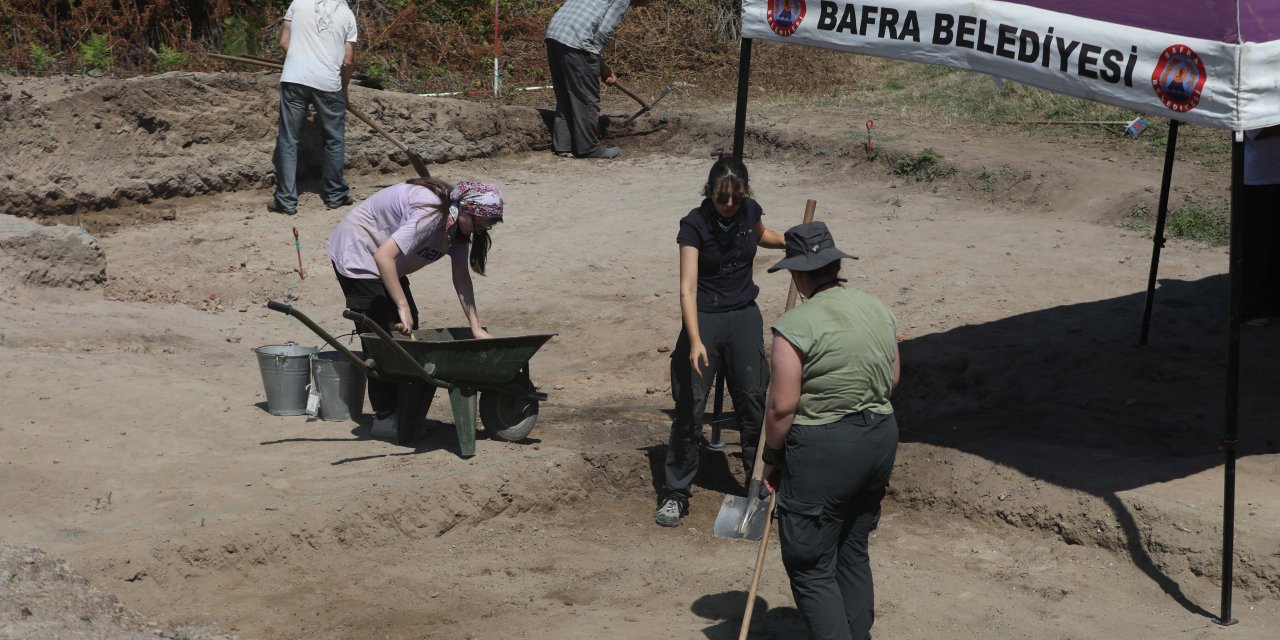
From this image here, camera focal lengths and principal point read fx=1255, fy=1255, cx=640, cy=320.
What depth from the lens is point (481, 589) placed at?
546 cm

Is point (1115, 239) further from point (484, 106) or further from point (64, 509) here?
point (64, 509)

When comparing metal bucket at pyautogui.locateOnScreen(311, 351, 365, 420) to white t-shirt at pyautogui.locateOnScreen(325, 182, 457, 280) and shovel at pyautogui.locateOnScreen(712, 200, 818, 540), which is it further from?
shovel at pyautogui.locateOnScreen(712, 200, 818, 540)

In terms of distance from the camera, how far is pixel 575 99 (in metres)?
13.1

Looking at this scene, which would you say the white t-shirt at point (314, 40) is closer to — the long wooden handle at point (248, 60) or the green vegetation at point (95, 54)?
the long wooden handle at point (248, 60)

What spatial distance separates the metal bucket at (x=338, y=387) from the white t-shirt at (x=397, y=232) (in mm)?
711

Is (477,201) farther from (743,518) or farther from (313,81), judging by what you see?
(313,81)

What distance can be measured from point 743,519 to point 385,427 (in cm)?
249

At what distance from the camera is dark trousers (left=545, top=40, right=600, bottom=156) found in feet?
41.8

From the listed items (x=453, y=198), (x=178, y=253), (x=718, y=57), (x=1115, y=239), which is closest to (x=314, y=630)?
(x=453, y=198)

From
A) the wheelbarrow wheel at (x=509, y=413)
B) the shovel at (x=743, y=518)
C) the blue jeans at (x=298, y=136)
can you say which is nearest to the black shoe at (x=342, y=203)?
the blue jeans at (x=298, y=136)

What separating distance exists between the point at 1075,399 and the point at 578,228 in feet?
17.2

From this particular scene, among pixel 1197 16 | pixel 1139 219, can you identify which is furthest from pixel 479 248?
pixel 1139 219

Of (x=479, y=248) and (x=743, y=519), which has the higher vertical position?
(x=479, y=248)

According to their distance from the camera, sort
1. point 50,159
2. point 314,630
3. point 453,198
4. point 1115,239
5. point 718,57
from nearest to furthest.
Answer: point 314,630 → point 453,198 → point 1115,239 → point 50,159 → point 718,57
